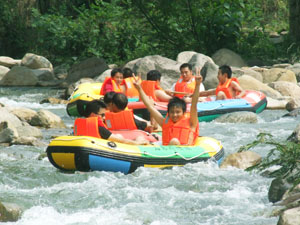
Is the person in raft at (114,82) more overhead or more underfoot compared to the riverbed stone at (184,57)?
more overhead

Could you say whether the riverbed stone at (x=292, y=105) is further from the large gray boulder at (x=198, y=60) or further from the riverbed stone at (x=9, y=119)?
the riverbed stone at (x=9, y=119)

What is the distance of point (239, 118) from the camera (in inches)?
432

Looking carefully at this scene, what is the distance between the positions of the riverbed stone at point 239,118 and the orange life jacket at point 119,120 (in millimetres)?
3805

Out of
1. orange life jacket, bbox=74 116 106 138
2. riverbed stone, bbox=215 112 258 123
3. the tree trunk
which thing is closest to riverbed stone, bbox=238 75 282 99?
riverbed stone, bbox=215 112 258 123

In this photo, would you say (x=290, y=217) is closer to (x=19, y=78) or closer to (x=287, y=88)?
(x=287, y=88)

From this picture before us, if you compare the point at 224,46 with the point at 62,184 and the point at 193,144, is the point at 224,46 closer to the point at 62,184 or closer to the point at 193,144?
the point at 193,144

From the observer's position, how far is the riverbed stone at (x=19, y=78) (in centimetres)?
1839

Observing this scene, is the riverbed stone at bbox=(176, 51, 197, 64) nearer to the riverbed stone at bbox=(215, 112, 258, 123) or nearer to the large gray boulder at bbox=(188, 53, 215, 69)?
the large gray boulder at bbox=(188, 53, 215, 69)

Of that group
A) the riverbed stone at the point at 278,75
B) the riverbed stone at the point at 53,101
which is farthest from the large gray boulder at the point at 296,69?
the riverbed stone at the point at 53,101

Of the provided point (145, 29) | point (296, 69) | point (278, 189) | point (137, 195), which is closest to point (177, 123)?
point (137, 195)

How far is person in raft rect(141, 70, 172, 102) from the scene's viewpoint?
36.5ft

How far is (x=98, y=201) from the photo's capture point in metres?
5.86

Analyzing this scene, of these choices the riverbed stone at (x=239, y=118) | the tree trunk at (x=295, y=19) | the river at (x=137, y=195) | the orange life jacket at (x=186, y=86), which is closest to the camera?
the river at (x=137, y=195)

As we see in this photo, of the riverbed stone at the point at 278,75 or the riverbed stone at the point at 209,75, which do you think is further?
the riverbed stone at the point at 278,75
